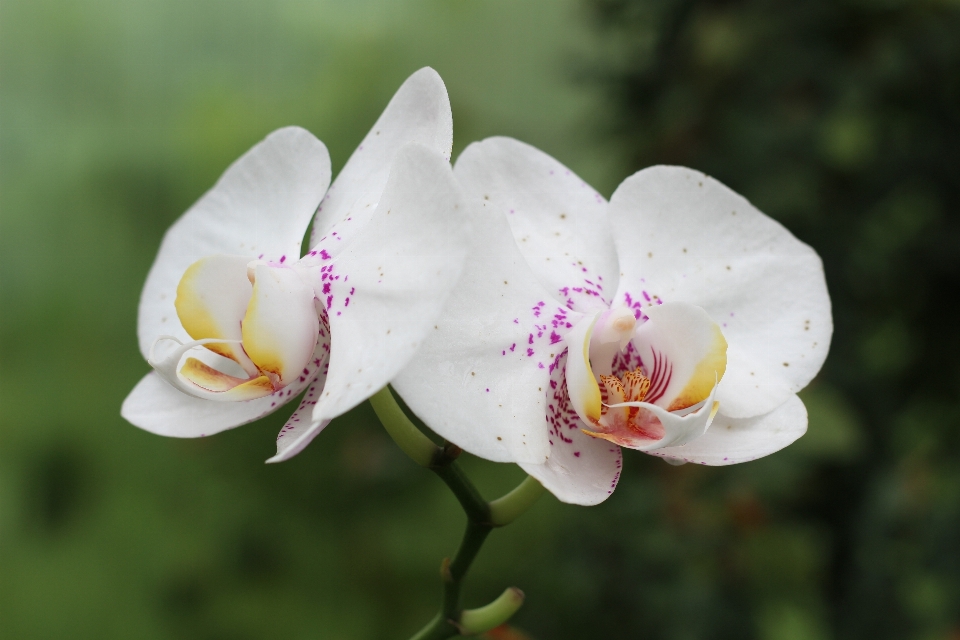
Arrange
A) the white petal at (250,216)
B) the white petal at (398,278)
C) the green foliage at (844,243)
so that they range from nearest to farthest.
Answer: the white petal at (398,278) < the white petal at (250,216) < the green foliage at (844,243)

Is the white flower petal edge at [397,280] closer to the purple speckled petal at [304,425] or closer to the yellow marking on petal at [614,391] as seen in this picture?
the purple speckled petal at [304,425]

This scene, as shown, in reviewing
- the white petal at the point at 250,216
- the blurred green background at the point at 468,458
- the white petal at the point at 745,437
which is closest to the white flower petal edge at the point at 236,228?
the white petal at the point at 250,216

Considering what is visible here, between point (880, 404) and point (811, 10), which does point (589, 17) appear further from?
point (880, 404)

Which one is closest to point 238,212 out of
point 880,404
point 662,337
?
point 662,337

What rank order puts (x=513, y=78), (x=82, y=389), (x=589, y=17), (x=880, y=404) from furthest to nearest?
(x=513, y=78) < (x=82, y=389) < (x=589, y=17) < (x=880, y=404)

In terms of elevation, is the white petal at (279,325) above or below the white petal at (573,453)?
above

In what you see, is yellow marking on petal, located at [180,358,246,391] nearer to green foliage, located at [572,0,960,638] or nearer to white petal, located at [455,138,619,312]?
white petal, located at [455,138,619,312]

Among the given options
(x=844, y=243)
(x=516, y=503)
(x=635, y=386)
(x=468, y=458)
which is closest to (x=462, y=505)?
(x=516, y=503)
